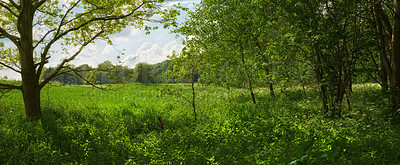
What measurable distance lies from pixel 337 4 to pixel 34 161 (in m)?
10.7

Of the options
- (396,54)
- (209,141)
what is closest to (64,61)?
(209,141)

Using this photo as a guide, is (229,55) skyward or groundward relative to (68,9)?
groundward

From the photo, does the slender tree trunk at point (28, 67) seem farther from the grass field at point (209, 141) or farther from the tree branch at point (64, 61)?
the grass field at point (209, 141)

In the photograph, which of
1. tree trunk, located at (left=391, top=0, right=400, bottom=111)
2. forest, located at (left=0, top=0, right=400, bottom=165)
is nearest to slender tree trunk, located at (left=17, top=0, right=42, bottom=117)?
forest, located at (left=0, top=0, right=400, bottom=165)

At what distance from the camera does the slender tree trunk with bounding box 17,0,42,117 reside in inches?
357

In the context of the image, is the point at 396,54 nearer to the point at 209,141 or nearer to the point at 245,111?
the point at 245,111

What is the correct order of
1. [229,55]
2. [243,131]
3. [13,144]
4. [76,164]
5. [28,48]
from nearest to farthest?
[76,164], [13,144], [243,131], [28,48], [229,55]

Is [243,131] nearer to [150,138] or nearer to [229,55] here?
[150,138]

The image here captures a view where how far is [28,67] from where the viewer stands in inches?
359

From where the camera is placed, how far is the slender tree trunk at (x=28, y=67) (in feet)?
29.8

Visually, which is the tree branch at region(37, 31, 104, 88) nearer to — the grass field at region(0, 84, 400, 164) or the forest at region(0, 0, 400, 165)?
the forest at region(0, 0, 400, 165)

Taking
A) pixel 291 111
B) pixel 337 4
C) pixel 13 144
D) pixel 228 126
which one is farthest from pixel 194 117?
pixel 337 4

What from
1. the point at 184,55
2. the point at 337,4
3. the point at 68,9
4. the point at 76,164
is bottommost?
the point at 76,164

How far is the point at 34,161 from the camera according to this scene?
5.84m
